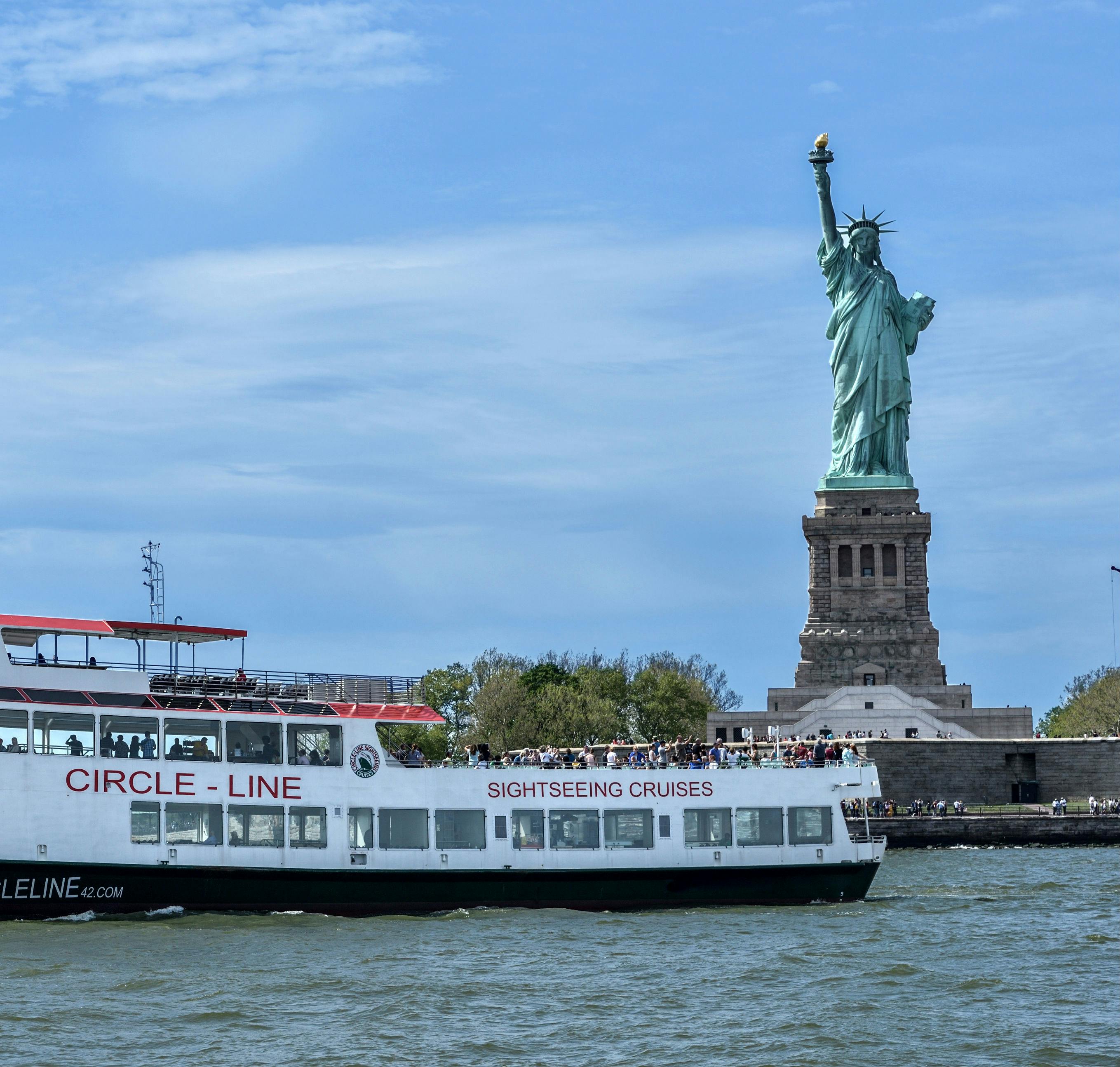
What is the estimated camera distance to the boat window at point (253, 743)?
4619cm

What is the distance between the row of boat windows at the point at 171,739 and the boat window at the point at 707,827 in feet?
30.7

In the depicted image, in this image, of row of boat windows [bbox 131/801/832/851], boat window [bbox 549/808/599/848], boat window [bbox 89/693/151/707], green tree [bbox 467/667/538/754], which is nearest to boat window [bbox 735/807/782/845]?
row of boat windows [bbox 131/801/832/851]

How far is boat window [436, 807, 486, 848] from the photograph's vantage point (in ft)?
157

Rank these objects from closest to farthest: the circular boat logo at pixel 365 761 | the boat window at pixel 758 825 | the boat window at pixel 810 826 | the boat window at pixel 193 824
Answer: the boat window at pixel 193 824, the circular boat logo at pixel 365 761, the boat window at pixel 758 825, the boat window at pixel 810 826

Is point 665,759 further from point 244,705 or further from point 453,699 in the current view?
point 453,699

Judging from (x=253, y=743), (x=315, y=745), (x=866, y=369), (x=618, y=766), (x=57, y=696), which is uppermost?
(x=866, y=369)

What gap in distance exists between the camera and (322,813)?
154 ft

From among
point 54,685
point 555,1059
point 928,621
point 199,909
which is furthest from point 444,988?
point 928,621

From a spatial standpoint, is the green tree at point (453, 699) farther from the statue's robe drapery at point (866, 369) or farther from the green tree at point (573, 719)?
the statue's robe drapery at point (866, 369)

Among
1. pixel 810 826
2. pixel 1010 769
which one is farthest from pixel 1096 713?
pixel 810 826

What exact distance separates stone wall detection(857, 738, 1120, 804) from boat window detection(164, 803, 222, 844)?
51243 mm

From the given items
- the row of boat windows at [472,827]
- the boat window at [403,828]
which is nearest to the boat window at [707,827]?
the row of boat windows at [472,827]

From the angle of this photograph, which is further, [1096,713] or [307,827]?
[1096,713]

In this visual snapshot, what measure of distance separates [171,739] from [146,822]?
2.05m
